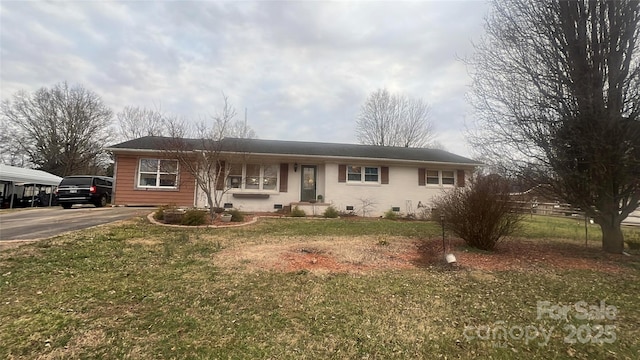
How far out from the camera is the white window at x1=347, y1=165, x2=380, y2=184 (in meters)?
16.8

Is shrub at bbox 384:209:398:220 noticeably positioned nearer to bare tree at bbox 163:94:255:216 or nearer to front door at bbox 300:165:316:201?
front door at bbox 300:165:316:201

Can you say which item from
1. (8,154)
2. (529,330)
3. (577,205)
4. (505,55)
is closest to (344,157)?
(505,55)

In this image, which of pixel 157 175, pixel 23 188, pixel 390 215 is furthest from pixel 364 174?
pixel 23 188

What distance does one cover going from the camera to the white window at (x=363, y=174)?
16.8m

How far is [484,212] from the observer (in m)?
7.36

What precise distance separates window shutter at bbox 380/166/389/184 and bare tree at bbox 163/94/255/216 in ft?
23.2

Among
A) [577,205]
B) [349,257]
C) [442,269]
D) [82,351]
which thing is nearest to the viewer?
[82,351]

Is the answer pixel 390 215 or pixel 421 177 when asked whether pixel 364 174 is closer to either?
pixel 390 215

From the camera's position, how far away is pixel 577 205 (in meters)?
8.17

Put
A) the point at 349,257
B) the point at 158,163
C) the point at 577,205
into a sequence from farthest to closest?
the point at 158,163 → the point at 577,205 → the point at 349,257

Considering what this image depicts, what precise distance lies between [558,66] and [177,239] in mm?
10071

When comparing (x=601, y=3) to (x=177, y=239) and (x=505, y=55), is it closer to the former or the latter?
(x=505, y=55)

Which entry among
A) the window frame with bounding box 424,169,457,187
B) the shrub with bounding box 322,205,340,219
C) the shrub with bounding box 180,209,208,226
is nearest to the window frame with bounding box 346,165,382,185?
the shrub with bounding box 322,205,340,219

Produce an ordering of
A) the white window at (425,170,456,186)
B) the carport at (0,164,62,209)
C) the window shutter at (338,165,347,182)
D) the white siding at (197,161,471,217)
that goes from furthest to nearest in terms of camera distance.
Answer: the carport at (0,164,62,209)
the white window at (425,170,456,186)
the window shutter at (338,165,347,182)
the white siding at (197,161,471,217)
